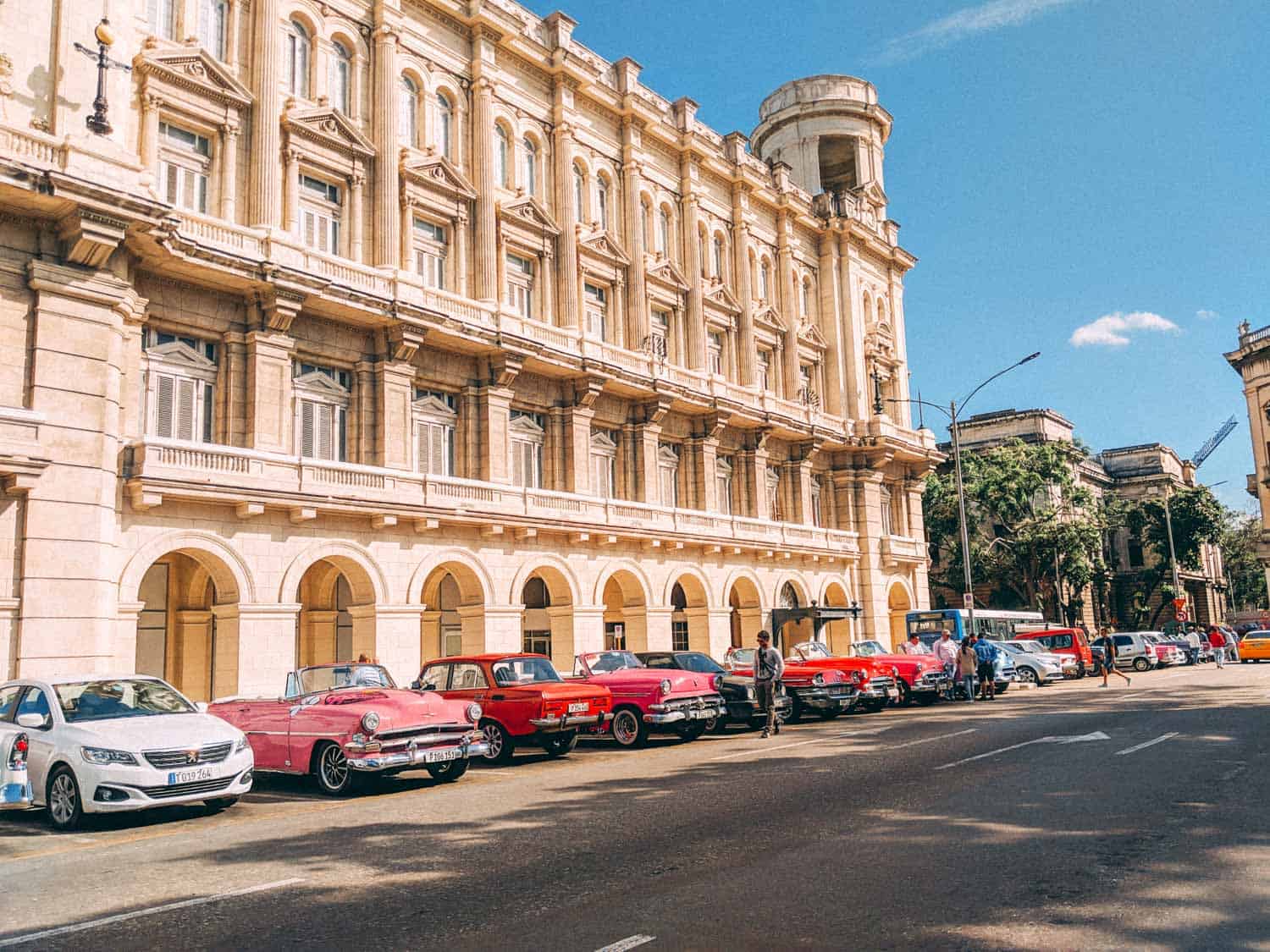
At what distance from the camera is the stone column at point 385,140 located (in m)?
26.0

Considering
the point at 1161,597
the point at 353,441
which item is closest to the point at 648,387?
the point at 353,441

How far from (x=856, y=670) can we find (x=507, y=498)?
10116mm

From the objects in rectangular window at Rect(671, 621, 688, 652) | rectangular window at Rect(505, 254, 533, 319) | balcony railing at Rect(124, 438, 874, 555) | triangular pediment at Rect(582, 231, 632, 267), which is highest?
triangular pediment at Rect(582, 231, 632, 267)

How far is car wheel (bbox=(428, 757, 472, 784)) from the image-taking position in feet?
43.8

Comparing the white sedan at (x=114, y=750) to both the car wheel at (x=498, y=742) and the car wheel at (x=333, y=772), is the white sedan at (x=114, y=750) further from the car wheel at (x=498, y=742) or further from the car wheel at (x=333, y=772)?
the car wheel at (x=498, y=742)

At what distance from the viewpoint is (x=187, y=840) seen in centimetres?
975

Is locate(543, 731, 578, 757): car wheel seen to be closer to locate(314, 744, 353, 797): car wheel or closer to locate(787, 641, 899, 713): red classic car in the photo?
locate(314, 744, 353, 797): car wheel

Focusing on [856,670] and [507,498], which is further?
[507,498]

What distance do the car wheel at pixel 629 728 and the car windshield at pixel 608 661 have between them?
122 cm

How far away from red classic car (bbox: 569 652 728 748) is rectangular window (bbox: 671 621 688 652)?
16.5m

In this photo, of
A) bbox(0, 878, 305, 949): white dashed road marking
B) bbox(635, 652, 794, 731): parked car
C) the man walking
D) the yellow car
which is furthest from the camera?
the yellow car

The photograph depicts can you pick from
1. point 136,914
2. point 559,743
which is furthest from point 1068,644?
point 136,914

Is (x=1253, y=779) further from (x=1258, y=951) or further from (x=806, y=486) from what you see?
(x=806, y=486)

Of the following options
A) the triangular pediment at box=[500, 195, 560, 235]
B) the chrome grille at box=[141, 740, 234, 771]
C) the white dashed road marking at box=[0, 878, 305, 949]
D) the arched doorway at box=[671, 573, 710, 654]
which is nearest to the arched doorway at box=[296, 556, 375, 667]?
the arched doorway at box=[671, 573, 710, 654]
